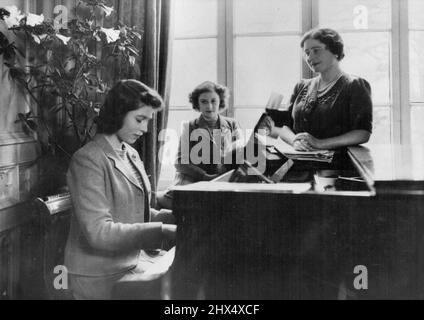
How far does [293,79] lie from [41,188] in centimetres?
194

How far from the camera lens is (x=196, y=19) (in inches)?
135

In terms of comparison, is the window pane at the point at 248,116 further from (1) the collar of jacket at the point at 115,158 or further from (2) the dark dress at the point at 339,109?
(1) the collar of jacket at the point at 115,158

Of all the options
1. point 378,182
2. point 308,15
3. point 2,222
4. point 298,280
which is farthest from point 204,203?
point 308,15

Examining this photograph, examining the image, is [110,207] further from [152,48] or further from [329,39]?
[152,48]

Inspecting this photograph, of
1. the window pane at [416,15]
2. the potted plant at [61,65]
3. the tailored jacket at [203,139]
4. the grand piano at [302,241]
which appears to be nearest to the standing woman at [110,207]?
the grand piano at [302,241]

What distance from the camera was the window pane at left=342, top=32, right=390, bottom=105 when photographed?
10.7ft

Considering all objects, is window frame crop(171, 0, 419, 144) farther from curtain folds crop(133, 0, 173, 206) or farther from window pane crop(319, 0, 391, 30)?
curtain folds crop(133, 0, 173, 206)

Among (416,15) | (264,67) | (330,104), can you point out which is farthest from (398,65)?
(330,104)

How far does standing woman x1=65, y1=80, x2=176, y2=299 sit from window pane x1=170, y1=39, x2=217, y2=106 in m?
1.62

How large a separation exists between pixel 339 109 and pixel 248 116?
1268mm

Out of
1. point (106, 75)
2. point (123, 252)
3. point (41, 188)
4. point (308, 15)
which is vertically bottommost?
point (123, 252)
